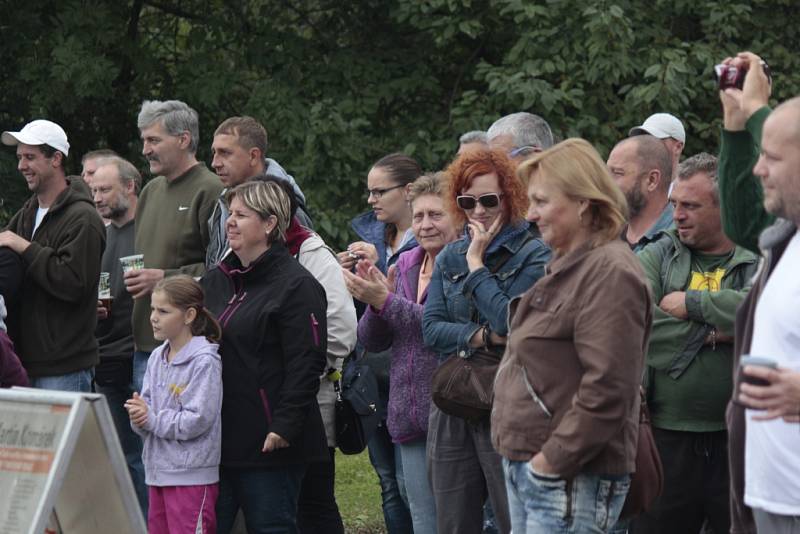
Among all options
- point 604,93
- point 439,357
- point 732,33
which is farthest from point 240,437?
point 732,33

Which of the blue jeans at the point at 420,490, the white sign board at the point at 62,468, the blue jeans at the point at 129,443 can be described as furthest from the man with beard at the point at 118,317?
the white sign board at the point at 62,468

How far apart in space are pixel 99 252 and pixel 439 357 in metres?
2.37

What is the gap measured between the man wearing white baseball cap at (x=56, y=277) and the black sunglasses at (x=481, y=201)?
261 centimetres

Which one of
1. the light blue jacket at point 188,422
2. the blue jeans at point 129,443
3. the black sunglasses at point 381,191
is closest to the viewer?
the light blue jacket at point 188,422

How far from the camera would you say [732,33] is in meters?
12.1

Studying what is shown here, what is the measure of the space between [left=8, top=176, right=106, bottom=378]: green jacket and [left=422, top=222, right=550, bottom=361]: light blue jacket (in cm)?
246

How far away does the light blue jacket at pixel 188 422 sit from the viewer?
577 cm

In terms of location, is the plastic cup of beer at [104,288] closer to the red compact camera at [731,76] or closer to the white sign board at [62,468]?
the white sign board at [62,468]

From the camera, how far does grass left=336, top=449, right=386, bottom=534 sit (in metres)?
8.09

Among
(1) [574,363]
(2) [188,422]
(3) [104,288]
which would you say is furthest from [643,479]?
(3) [104,288]

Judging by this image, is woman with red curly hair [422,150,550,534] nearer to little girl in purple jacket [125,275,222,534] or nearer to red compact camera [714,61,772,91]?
little girl in purple jacket [125,275,222,534]

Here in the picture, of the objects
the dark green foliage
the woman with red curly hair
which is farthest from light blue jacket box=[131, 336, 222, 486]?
the dark green foliage

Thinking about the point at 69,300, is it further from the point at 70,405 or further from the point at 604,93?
the point at 604,93

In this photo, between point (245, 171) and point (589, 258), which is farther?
point (245, 171)
